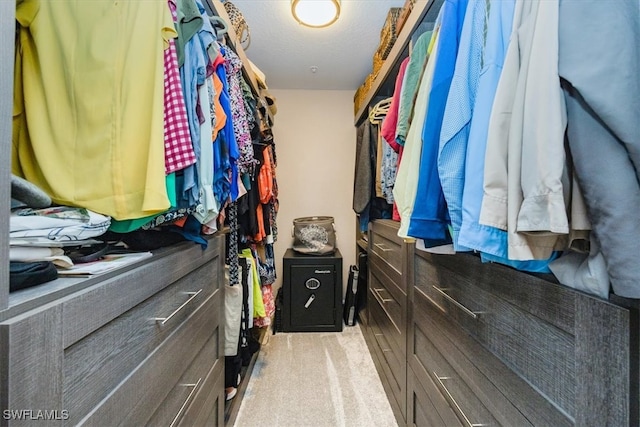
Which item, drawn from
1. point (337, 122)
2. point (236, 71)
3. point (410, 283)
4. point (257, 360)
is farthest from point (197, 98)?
point (337, 122)

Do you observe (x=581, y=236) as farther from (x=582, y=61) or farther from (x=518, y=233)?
(x=582, y=61)

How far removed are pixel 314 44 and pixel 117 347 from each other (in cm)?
220

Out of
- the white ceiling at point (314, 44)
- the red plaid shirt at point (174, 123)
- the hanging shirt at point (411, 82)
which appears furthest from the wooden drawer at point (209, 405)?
the white ceiling at point (314, 44)

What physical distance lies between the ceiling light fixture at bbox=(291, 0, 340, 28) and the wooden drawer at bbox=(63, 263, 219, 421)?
1.52 meters

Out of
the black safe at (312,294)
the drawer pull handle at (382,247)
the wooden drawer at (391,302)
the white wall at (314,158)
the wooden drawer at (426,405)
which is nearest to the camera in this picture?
the wooden drawer at (426,405)

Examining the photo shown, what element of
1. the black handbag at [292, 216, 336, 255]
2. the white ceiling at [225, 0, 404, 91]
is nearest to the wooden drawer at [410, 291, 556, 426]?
the black handbag at [292, 216, 336, 255]

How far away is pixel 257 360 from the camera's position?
6.56ft

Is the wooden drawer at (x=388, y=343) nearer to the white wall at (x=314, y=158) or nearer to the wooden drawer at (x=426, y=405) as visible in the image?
the wooden drawer at (x=426, y=405)

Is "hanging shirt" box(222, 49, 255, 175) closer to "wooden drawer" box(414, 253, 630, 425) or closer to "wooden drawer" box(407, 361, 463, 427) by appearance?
"wooden drawer" box(414, 253, 630, 425)

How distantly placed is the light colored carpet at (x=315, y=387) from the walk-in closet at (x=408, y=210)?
1.17 ft

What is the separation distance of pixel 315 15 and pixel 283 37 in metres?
0.51

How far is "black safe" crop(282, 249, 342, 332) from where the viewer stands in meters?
2.40

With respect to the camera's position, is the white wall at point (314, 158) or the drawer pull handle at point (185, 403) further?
the white wall at point (314, 158)

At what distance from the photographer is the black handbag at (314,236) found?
8.31ft
